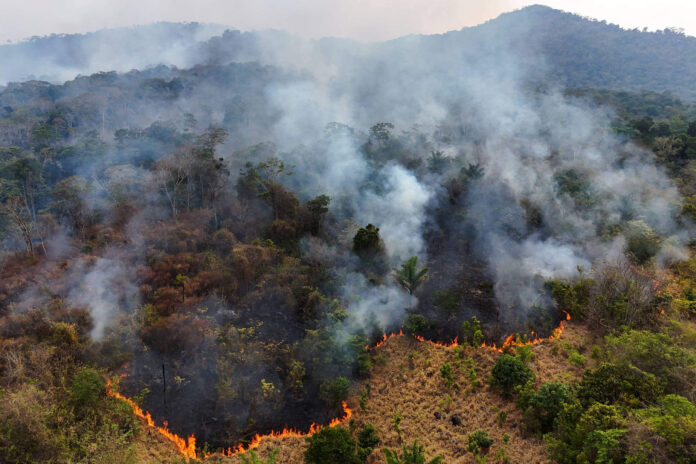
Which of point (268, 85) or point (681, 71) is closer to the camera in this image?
point (268, 85)

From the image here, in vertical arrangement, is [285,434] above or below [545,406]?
below

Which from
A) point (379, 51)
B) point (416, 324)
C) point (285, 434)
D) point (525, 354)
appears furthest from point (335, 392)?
point (379, 51)

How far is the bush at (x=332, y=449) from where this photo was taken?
11.5 m

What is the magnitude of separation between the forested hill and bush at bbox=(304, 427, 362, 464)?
79.2 m

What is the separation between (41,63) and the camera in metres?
85.1

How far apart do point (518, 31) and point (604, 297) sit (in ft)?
359

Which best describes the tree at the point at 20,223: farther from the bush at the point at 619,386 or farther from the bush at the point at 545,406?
the bush at the point at 619,386

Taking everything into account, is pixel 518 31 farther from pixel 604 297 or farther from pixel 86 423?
pixel 86 423

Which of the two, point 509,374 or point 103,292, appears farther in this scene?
point 103,292

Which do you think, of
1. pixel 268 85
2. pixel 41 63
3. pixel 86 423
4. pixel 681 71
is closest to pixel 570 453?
pixel 86 423

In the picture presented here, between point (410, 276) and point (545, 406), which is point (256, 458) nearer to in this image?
point (545, 406)

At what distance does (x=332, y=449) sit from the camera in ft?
37.8

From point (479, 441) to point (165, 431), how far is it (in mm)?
11063

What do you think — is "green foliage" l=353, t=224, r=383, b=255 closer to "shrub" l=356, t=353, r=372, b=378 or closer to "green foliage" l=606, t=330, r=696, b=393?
"shrub" l=356, t=353, r=372, b=378
